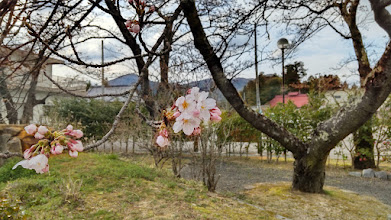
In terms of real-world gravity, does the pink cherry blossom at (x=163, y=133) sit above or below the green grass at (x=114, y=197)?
above

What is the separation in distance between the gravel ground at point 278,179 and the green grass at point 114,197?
4.29 feet

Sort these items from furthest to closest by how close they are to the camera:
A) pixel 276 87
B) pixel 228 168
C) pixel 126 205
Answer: pixel 276 87 < pixel 228 168 < pixel 126 205

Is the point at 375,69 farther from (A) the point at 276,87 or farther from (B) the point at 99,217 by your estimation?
(A) the point at 276,87

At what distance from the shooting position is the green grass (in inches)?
121

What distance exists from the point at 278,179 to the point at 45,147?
18.1 ft

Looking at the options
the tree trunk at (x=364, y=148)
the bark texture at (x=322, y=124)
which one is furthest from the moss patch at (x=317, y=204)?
the tree trunk at (x=364, y=148)

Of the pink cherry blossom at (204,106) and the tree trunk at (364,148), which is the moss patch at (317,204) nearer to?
the tree trunk at (364,148)

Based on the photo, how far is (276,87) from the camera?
65.9 feet

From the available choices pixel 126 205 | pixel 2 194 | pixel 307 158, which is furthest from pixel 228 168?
pixel 2 194

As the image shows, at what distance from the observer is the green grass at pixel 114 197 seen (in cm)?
307

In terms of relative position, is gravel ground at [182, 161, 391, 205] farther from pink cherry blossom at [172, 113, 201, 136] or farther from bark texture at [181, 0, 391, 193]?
pink cherry blossom at [172, 113, 201, 136]

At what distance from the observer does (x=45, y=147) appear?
0.97 metres

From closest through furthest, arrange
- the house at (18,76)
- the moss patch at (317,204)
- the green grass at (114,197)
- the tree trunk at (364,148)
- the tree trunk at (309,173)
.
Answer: the house at (18,76) < the green grass at (114,197) < the moss patch at (317,204) < the tree trunk at (309,173) < the tree trunk at (364,148)

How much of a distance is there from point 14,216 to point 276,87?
19.3 m
